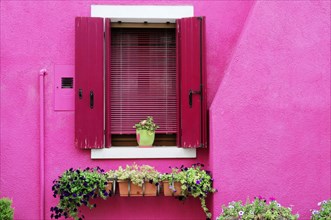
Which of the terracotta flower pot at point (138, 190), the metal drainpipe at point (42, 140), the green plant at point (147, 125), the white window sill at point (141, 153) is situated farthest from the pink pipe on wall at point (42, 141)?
the green plant at point (147, 125)

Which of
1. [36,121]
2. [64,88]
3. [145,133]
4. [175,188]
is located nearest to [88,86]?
[64,88]

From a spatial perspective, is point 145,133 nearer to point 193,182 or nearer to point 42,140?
point 193,182

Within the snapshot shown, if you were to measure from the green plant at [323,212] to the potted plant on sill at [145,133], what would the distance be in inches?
78.0

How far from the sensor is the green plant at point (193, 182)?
17.8 feet

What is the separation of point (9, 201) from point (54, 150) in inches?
32.2

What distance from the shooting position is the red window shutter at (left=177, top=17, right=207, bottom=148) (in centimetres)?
577

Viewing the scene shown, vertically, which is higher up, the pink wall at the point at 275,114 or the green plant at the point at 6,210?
the pink wall at the point at 275,114

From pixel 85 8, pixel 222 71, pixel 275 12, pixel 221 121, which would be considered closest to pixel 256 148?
pixel 221 121

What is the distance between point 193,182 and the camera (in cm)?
543

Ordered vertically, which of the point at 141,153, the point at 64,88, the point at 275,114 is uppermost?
the point at 64,88

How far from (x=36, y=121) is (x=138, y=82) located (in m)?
1.28

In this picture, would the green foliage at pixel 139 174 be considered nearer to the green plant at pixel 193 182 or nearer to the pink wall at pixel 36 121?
the green plant at pixel 193 182

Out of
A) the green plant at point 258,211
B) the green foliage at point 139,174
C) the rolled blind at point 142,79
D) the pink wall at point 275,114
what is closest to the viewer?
the green plant at point 258,211

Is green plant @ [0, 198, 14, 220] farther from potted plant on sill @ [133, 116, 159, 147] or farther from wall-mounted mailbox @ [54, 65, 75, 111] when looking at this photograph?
potted plant on sill @ [133, 116, 159, 147]
